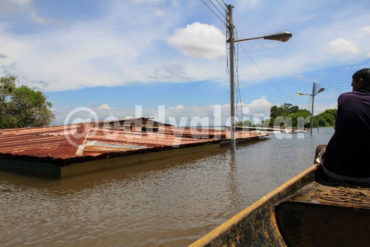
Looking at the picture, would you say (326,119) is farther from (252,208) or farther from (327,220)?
(252,208)

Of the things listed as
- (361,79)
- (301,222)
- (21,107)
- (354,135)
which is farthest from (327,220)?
(21,107)

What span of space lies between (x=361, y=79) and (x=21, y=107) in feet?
111

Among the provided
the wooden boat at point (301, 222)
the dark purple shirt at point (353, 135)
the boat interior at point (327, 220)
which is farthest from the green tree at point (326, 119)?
the wooden boat at point (301, 222)

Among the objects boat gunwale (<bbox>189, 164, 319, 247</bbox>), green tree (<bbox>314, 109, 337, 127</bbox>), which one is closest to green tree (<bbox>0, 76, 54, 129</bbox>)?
boat gunwale (<bbox>189, 164, 319, 247</bbox>)

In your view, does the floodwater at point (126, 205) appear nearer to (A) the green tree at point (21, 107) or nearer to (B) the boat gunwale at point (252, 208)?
(B) the boat gunwale at point (252, 208)

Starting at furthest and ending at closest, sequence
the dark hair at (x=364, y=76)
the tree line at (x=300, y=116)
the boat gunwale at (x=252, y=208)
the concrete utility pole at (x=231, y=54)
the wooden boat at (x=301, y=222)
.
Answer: the tree line at (x=300, y=116) → the concrete utility pole at (x=231, y=54) → the dark hair at (x=364, y=76) → the wooden boat at (x=301, y=222) → the boat gunwale at (x=252, y=208)

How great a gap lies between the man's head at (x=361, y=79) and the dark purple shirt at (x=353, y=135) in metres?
0.07

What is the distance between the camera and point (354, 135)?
292 centimetres

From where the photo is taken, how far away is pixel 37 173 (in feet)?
23.6

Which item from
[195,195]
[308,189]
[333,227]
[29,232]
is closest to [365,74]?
[308,189]

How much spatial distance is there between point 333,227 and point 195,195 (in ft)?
10.9

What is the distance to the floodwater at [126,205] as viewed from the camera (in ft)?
11.8

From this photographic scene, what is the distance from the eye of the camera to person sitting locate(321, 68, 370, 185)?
9.45 feet

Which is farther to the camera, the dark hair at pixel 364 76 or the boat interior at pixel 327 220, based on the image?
the dark hair at pixel 364 76
